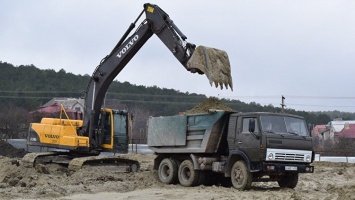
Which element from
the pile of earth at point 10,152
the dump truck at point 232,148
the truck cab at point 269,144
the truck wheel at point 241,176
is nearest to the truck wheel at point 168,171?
the dump truck at point 232,148

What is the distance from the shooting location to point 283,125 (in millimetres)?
16156

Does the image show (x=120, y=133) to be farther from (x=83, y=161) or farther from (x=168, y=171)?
(x=168, y=171)

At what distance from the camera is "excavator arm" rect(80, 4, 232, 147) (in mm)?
17328

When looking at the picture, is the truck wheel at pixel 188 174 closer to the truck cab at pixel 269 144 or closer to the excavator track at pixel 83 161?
the truck cab at pixel 269 144

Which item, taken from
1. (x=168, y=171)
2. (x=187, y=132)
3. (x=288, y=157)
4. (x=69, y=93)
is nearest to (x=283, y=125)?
(x=288, y=157)

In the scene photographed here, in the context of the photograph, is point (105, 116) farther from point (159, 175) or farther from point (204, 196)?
Answer: point (204, 196)

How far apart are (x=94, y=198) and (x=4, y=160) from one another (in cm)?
924

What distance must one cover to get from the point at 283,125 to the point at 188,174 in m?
3.68

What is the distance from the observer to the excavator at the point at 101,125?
2002 cm

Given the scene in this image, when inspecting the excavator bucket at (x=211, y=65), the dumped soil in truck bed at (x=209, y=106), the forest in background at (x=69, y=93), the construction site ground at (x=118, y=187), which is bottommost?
the construction site ground at (x=118, y=187)

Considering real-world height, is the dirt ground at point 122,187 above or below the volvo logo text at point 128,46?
below

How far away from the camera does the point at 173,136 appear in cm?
1838

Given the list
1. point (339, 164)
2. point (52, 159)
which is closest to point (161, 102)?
point (339, 164)

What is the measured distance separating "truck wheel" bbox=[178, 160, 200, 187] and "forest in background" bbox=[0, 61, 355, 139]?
Answer: 47.9 m
